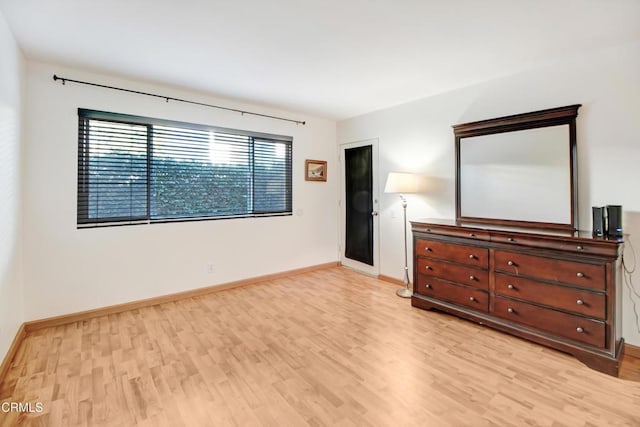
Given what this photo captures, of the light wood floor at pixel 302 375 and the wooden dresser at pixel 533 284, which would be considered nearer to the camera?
the light wood floor at pixel 302 375

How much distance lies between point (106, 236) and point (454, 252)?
371cm

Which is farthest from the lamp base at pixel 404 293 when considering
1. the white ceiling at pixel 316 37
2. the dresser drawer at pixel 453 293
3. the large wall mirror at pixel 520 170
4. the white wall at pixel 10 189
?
the white wall at pixel 10 189

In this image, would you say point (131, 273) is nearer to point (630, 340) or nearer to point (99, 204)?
point (99, 204)

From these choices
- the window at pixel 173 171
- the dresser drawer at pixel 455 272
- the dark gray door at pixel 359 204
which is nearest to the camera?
the dresser drawer at pixel 455 272

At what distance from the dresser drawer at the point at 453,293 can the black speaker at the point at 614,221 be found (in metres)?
1.07

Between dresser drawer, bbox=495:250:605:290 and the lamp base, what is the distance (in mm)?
1264

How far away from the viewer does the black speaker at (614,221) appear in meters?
2.33

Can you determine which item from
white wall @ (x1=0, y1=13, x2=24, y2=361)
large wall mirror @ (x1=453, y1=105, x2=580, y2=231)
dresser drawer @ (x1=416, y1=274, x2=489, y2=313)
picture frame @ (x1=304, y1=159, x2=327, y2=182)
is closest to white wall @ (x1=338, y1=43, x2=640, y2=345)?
large wall mirror @ (x1=453, y1=105, x2=580, y2=231)

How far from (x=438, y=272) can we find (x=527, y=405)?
A: 149 cm

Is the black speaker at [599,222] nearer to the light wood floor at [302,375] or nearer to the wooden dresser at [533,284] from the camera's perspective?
the wooden dresser at [533,284]

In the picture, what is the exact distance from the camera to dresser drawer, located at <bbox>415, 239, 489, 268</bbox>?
2.88m

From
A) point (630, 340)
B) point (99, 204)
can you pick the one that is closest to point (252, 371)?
point (99, 204)

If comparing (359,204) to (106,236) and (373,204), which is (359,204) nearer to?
(373,204)

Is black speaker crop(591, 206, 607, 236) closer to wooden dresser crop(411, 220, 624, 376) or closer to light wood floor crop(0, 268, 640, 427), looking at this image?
wooden dresser crop(411, 220, 624, 376)
